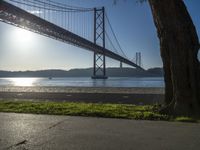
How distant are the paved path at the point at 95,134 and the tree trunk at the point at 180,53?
3.22ft

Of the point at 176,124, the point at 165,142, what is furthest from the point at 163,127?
the point at 165,142

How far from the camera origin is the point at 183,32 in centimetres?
552

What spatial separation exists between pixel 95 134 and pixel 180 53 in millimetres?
2366

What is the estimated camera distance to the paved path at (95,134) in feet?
10.9

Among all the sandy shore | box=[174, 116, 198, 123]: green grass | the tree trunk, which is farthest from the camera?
the sandy shore

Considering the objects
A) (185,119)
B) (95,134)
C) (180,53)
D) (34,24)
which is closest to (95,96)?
(180,53)

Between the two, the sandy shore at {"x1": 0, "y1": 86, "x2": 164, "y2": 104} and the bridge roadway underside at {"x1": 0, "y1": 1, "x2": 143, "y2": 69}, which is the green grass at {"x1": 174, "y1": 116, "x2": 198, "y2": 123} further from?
the bridge roadway underside at {"x1": 0, "y1": 1, "x2": 143, "y2": 69}

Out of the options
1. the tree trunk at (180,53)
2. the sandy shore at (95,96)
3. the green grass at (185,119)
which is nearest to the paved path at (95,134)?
the green grass at (185,119)

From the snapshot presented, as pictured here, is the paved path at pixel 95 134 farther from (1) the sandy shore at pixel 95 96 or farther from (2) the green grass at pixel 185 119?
(1) the sandy shore at pixel 95 96

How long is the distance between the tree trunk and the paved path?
98 cm

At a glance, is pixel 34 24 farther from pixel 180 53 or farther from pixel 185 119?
pixel 185 119

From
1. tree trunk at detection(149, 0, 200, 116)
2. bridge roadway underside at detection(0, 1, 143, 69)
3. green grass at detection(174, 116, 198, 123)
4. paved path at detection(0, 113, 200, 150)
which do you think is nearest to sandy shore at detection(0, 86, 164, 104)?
tree trunk at detection(149, 0, 200, 116)

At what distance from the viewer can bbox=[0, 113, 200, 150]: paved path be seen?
3312 millimetres

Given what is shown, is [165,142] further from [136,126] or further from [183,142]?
[136,126]
